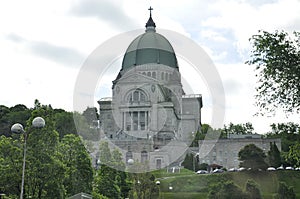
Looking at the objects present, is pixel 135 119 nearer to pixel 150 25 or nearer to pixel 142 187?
pixel 150 25

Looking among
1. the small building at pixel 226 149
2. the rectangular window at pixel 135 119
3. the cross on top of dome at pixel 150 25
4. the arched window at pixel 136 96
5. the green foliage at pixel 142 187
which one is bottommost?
the green foliage at pixel 142 187

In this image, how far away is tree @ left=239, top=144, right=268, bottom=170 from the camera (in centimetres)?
6206

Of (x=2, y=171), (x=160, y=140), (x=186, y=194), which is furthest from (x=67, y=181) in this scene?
(x=160, y=140)

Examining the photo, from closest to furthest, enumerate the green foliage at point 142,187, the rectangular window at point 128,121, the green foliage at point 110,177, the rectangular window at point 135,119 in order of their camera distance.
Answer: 1. the green foliage at point 142,187
2. the green foliage at point 110,177
3. the rectangular window at point 135,119
4. the rectangular window at point 128,121

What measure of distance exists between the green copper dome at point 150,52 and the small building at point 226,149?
25435 millimetres

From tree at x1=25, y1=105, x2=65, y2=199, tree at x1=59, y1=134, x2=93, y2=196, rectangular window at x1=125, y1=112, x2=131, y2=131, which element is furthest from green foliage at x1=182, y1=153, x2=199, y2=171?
tree at x1=25, y1=105, x2=65, y2=199

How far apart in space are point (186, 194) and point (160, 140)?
32.4 meters

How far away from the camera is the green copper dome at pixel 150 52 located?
100 m

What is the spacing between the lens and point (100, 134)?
79625 mm

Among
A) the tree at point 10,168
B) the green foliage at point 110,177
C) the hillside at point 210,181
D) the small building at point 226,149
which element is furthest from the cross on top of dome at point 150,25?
the tree at point 10,168

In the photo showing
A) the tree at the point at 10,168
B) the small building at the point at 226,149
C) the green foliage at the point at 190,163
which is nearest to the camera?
the tree at the point at 10,168

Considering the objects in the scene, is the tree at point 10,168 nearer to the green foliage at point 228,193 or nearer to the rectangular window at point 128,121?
the green foliage at point 228,193

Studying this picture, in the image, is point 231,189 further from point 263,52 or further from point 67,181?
point 263,52

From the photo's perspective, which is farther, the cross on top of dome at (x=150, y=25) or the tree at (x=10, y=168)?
the cross on top of dome at (x=150, y=25)
